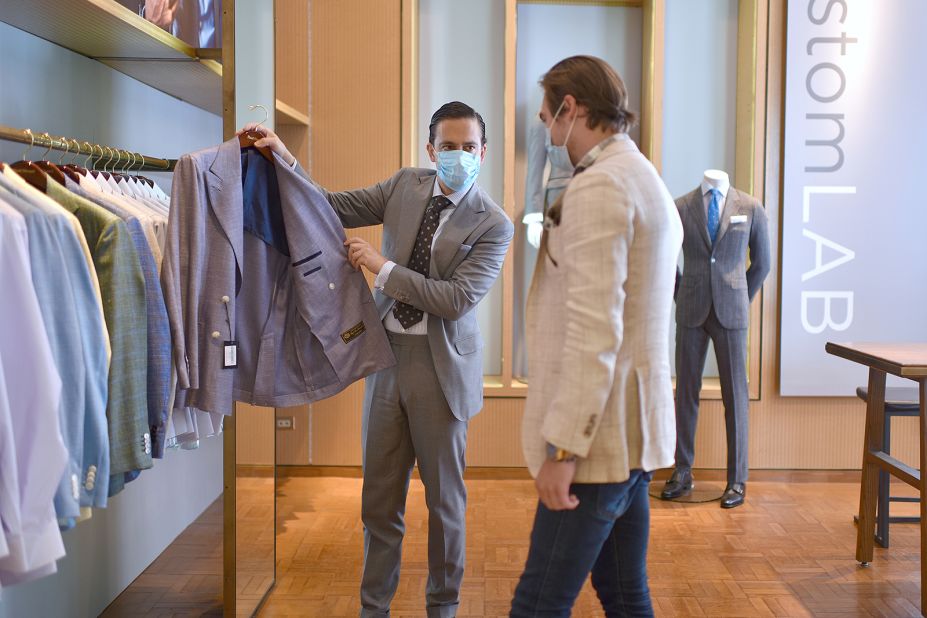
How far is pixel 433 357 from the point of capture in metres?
2.67

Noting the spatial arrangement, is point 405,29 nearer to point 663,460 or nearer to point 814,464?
point 814,464

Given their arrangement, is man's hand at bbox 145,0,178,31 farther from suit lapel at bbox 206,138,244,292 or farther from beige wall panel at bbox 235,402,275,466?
beige wall panel at bbox 235,402,275,466

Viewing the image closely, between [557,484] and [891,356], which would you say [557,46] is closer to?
[891,356]

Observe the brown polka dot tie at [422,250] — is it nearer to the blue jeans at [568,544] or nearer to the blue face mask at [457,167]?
the blue face mask at [457,167]

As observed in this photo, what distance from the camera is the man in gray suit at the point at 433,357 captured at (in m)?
2.66

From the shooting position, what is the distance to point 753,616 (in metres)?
3.05

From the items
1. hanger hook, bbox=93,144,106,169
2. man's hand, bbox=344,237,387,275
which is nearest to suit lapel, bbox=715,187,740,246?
man's hand, bbox=344,237,387,275

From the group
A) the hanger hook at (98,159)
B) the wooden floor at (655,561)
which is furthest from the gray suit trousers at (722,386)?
the hanger hook at (98,159)

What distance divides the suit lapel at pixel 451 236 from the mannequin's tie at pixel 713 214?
2.03 metres

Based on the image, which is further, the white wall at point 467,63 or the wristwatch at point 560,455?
the white wall at point 467,63

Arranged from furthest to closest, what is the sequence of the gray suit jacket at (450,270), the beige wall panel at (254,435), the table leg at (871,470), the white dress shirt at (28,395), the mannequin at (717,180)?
the mannequin at (717,180), the table leg at (871,470), the beige wall panel at (254,435), the gray suit jacket at (450,270), the white dress shirt at (28,395)

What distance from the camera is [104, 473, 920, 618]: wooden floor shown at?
3131mm

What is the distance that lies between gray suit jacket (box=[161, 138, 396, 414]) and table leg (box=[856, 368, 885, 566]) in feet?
6.64

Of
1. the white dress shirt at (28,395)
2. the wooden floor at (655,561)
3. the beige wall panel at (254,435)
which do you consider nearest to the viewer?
the white dress shirt at (28,395)
